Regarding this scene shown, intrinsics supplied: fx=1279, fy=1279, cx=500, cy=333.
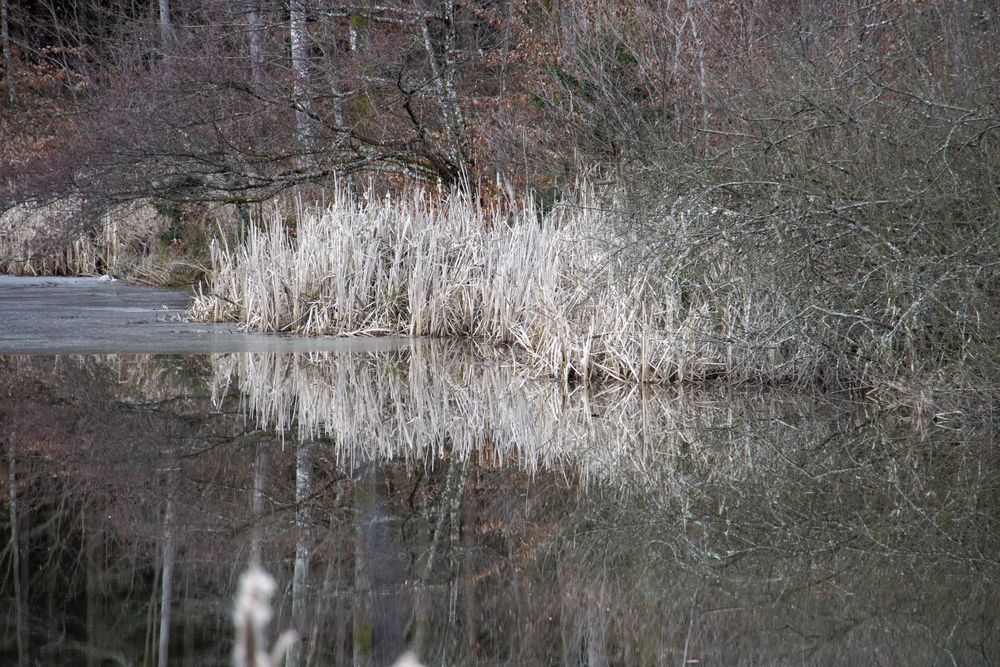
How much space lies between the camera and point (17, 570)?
335 centimetres

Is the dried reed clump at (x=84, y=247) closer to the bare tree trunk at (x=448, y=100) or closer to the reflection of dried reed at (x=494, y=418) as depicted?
the bare tree trunk at (x=448, y=100)

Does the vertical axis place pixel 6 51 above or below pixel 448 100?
above

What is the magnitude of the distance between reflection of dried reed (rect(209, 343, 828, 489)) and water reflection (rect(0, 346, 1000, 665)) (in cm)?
Answer: 3

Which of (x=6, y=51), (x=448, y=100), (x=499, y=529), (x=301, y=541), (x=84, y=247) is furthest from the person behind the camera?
(x=6, y=51)

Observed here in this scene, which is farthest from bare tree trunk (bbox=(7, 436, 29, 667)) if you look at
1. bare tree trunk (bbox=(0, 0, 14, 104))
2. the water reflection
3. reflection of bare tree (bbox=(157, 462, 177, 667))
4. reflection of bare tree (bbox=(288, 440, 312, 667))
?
bare tree trunk (bbox=(0, 0, 14, 104))

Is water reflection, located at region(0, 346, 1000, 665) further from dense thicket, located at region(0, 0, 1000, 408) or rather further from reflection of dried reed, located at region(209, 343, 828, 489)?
dense thicket, located at region(0, 0, 1000, 408)

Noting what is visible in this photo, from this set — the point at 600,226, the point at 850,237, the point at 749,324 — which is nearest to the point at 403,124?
the point at 600,226

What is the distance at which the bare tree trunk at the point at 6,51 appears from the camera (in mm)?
21797

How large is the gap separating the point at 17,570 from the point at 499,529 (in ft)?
4.59

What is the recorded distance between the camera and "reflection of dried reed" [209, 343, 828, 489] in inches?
202

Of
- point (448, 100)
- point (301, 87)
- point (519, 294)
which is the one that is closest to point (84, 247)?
point (301, 87)

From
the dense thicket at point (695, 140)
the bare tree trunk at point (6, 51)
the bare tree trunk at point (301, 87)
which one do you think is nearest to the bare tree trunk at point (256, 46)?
the dense thicket at point (695, 140)

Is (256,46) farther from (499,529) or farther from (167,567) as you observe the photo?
(167,567)

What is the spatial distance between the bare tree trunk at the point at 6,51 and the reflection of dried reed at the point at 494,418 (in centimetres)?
1577
